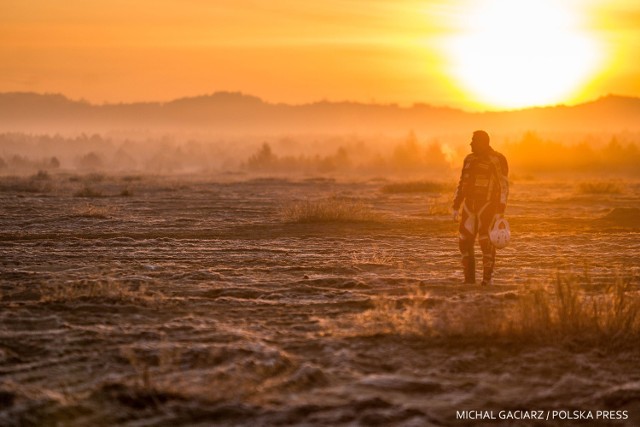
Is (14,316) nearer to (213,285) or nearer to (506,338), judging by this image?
(213,285)

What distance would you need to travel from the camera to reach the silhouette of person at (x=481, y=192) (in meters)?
9.92

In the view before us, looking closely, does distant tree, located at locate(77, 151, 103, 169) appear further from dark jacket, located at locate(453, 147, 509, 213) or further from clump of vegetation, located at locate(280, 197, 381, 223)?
dark jacket, located at locate(453, 147, 509, 213)

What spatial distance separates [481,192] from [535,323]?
278cm

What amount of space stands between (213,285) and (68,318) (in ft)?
7.67

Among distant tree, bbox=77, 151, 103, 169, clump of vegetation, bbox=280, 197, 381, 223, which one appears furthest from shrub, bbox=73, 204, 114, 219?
distant tree, bbox=77, 151, 103, 169

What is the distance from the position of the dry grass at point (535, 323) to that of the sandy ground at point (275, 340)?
0.07 m

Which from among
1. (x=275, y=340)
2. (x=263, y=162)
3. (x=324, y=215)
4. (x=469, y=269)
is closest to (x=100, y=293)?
(x=275, y=340)

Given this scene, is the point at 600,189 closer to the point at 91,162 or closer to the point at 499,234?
the point at 499,234

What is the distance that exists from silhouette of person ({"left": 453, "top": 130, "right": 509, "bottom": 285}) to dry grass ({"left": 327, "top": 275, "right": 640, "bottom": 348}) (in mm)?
1983

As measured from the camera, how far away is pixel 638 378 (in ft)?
21.1

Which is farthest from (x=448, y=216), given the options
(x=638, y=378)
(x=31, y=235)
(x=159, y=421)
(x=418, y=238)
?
(x=159, y=421)

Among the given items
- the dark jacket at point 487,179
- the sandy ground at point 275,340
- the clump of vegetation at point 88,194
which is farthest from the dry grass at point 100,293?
the clump of vegetation at point 88,194

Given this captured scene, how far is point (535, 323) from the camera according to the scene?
745 cm

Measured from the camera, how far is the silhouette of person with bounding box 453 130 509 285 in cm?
992
